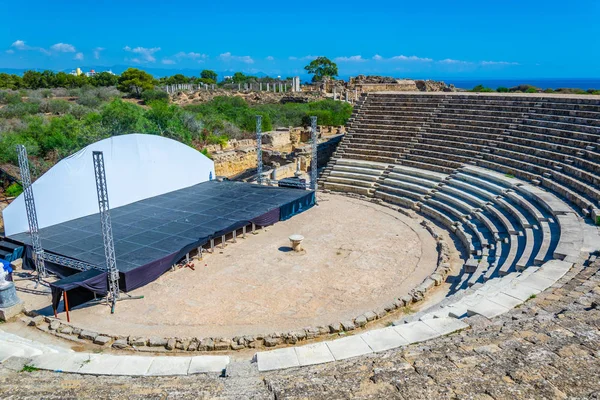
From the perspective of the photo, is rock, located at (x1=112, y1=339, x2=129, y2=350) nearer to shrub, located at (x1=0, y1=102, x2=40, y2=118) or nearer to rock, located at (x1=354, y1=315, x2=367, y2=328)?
rock, located at (x1=354, y1=315, x2=367, y2=328)

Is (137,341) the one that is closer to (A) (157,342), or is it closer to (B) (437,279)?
(A) (157,342)

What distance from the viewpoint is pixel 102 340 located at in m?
9.39

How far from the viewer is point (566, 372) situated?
5195 mm

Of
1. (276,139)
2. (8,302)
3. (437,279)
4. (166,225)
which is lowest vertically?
(437,279)

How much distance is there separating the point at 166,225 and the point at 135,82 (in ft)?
147

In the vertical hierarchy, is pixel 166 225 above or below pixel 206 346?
above

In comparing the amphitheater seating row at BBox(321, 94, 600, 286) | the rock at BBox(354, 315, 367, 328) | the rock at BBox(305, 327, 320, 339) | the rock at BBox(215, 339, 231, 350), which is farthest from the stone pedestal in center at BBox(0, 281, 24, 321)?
the amphitheater seating row at BBox(321, 94, 600, 286)

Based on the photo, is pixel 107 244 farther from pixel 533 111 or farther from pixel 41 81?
pixel 41 81

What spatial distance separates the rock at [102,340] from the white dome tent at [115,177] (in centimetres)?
659

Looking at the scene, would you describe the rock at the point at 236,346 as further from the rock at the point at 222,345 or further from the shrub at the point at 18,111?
the shrub at the point at 18,111

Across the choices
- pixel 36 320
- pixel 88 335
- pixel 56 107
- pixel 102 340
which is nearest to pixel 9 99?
pixel 56 107

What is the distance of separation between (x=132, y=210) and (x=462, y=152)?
46.3ft

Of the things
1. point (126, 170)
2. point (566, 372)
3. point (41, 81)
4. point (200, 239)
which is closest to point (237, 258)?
point (200, 239)

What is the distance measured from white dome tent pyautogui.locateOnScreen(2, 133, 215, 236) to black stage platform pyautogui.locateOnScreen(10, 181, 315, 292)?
385 mm
